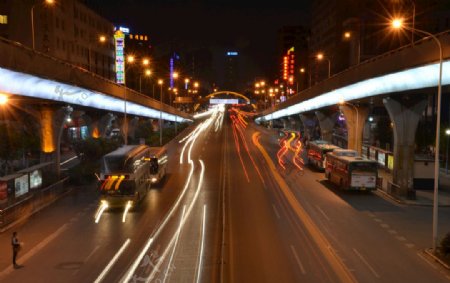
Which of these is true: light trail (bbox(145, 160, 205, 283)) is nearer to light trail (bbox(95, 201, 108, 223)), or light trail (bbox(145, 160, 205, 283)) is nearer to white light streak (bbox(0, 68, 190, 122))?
light trail (bbox(95, 201, 108, 223))

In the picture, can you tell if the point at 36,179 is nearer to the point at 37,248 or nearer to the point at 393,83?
the point at 37,248

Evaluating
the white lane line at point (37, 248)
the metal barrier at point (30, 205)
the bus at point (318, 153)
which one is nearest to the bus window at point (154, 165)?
the metal barrier at point (30, 205)

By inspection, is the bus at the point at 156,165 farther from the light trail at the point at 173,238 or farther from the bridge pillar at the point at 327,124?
the bridge pillar at the point at 327,124

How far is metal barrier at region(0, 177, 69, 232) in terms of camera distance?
2894cm

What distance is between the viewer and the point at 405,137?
42.3 metres

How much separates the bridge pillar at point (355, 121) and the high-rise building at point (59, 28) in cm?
3605

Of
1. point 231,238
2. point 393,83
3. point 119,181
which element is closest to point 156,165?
point 119,181

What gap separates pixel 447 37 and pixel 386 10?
87.9 meters

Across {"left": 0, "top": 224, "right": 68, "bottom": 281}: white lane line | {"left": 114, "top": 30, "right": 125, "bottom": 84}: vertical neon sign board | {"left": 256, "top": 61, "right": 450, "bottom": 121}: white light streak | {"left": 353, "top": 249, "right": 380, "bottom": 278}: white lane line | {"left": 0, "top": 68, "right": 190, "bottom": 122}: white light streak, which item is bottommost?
{"left": 0, "top": 224, "right": 68, "bottom": 281}: white lane line

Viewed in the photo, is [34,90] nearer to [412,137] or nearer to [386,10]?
[412,137]

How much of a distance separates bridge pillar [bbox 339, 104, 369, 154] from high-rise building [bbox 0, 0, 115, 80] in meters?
36.0

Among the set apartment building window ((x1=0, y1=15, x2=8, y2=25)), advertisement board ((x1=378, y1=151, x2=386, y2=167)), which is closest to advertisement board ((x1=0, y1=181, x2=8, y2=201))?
advertisement board ((x1=378, y1=151, x2=386, y2=167))

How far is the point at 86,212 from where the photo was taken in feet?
109

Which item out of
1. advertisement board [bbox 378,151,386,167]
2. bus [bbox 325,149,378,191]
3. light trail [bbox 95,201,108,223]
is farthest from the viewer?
advertisement board [bbox 378,151,386,167]
